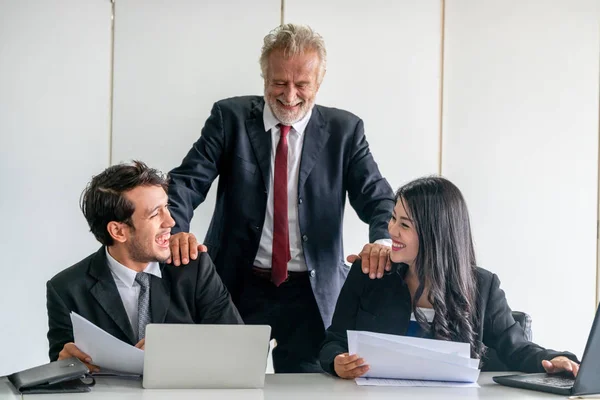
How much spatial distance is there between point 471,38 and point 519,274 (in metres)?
1.24

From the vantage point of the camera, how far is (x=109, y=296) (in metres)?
2.68

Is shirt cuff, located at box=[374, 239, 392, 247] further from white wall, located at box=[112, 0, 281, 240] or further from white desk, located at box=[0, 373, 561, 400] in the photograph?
white wall, located at box=[112, 0, 281, 240]

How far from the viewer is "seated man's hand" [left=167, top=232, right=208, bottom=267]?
2836 mm

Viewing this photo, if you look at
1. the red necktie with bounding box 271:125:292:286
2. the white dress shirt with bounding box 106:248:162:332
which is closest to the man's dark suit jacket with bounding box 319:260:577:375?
the red necktie with bounding box 271:125:292:286

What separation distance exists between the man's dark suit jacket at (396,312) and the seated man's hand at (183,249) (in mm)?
502

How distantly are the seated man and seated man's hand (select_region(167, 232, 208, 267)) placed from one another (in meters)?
0.02

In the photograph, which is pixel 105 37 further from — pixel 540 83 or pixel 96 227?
pixel 540 83

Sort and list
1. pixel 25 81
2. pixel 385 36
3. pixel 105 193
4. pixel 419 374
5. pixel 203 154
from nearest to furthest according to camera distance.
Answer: pixel 419 374, pixel 105 193, pixel 203 154, pixel 25 81, pixel 385 36

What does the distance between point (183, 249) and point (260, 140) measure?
0.64m

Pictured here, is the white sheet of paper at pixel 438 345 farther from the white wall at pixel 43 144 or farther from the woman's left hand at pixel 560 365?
the white wall at pixel 43 144

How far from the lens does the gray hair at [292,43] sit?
123 inches

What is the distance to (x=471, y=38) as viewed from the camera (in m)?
4.52

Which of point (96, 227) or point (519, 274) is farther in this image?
point (519, 274)

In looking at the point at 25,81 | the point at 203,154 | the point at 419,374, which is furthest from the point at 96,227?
the point at 25,81
